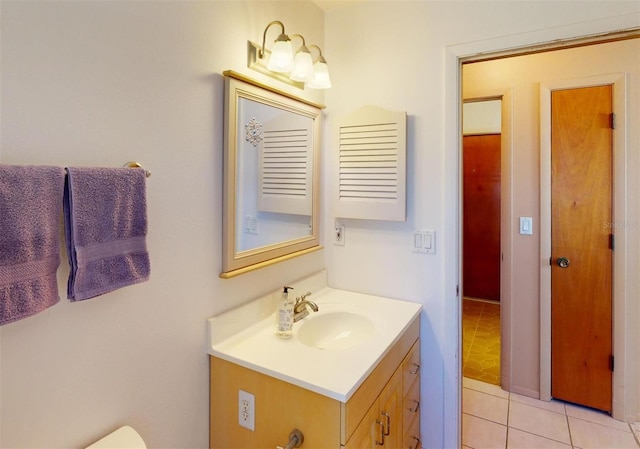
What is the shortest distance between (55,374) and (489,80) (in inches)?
104

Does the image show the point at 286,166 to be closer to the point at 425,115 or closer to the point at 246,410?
the point at 425,115

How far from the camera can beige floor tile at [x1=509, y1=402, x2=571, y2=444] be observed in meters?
2.02

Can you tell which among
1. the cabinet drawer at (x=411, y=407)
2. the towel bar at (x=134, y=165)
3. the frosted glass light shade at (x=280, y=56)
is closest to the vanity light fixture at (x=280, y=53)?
the frosted glass light shade at (x=280, y=56)

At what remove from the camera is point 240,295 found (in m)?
1.45

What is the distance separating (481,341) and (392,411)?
7.15 ft

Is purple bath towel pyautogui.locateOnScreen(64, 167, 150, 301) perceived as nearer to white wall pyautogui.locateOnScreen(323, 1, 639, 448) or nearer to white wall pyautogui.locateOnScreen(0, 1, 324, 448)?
white wall pyautogui.locateOnScreen(0, 1, 324, 448)

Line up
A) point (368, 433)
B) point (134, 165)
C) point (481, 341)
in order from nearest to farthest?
1. point (134, 165)
2. point (368, 433)
3. point (481, 341)

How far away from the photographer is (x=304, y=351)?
4.24 feet

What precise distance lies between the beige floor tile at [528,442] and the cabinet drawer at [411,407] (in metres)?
0.64

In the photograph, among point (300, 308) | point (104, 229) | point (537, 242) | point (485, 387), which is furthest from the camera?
point (485, 387)

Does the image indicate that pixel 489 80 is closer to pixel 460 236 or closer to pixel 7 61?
pixel 460 236

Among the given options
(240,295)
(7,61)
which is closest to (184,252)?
(240,295)

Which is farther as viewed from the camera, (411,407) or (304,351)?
(411,407)

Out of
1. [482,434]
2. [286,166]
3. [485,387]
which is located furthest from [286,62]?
[485,387]
